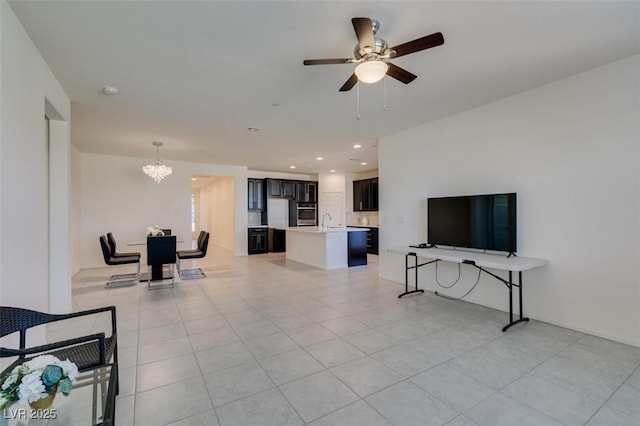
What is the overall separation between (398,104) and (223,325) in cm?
345

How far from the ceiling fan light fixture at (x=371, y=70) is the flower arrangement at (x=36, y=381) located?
7.78 feet

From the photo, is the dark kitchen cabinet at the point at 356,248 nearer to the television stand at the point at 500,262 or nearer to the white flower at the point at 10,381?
the television stand at the point at 500,262

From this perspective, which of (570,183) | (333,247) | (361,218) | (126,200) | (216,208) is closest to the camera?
(570,183)

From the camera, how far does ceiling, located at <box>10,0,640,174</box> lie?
204cm

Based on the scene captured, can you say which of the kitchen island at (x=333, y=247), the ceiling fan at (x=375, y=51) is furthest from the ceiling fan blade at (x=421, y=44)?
the kitchen island at (x=333, y=247)

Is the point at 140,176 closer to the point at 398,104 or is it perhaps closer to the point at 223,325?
the point at 223,325

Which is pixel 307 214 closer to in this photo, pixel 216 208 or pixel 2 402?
pixel 216 208

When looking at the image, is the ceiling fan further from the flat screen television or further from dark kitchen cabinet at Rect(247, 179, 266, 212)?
dark kitchen cabinet at Rect(247, 179, 266, 212)

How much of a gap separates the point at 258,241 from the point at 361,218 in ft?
11.4

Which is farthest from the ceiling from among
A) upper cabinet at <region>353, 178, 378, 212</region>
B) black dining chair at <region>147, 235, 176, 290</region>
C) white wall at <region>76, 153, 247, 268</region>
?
upper cabinet at <region>353, 178, 378, 212</region>

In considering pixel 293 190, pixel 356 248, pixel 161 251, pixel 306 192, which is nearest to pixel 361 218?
pixel 306 192

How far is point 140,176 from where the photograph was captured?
7.25m

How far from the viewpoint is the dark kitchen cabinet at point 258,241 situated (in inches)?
353

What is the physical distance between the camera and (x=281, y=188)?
31.4 feet
